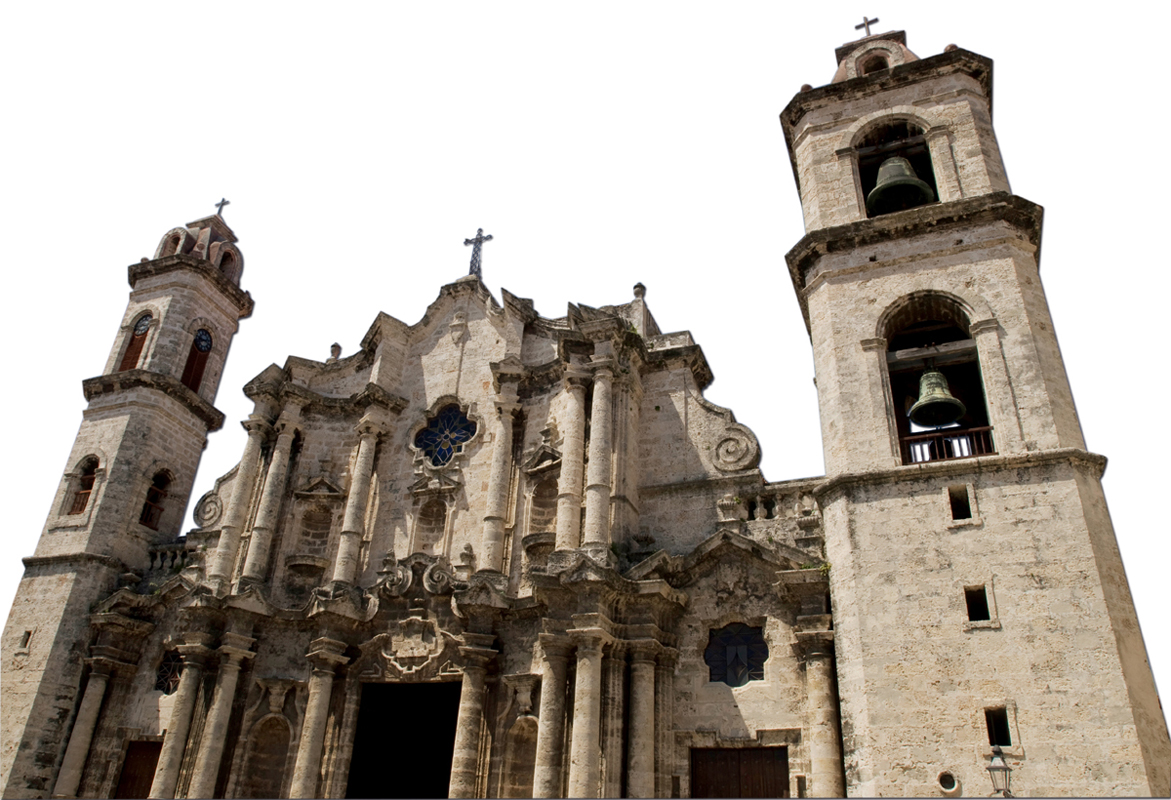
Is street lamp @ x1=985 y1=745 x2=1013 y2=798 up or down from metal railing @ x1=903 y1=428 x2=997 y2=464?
down

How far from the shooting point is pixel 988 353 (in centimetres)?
1267

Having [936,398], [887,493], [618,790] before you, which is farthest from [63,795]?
[936,398]

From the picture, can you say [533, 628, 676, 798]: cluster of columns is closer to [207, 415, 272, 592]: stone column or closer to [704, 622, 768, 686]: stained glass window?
[704, 622, 768, 686]: stained glass window

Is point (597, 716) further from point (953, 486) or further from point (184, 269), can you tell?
point (184, 269)

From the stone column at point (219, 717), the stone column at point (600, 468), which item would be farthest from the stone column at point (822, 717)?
the stone column at point (219, 717)

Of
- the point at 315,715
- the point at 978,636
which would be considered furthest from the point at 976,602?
the point at 315,715

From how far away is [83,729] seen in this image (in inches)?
650

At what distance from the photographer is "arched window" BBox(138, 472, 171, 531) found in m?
19.7

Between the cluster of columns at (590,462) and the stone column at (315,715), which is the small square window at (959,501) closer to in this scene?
the cluster of columns at (590,462)

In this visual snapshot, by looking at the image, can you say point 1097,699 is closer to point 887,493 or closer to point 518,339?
point 887,493

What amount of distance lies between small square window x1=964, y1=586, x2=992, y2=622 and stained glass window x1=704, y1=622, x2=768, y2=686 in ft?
10.8

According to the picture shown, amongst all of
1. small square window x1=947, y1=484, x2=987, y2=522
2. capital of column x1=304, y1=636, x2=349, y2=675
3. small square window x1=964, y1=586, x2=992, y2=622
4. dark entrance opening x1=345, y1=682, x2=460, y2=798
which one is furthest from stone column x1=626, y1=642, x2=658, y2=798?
capital of column x1=304, y1=636, x2=349, y2=675

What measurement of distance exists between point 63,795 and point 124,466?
262 inches

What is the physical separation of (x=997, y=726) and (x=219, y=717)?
41.7 feet
